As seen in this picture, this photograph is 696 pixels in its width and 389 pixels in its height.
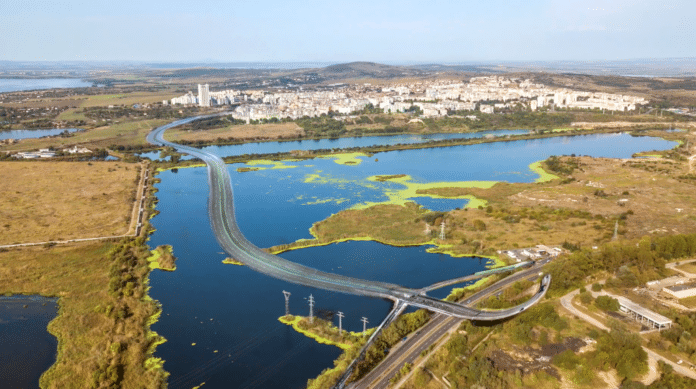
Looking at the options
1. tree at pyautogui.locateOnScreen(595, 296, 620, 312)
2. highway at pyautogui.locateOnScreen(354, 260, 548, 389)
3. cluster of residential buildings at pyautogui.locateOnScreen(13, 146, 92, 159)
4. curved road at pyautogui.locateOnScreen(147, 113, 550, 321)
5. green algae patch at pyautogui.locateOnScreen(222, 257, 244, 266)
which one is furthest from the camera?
cluster of residential buildings at pyautogui.locateOnScreen(13, 146, 92, 159)

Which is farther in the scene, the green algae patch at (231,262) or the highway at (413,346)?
the green algae patch at (231,262)

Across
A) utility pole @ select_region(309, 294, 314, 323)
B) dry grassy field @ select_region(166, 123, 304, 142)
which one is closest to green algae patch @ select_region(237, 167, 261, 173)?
dry grassy field @ select_region(166, 123, 304, 142)

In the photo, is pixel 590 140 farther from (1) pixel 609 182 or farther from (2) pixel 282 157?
(2) pixel 282 157

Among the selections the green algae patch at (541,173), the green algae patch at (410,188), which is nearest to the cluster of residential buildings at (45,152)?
the green algae patch at (410,188)

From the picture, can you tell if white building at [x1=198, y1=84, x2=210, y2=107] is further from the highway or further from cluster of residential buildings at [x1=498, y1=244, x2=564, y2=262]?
the highway

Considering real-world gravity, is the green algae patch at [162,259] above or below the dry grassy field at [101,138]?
below

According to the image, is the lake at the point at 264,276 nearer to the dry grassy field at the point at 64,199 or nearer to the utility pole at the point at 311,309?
the utility pole at the point at 311,309

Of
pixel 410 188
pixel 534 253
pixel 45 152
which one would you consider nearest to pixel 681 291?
pixel 534 253
